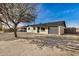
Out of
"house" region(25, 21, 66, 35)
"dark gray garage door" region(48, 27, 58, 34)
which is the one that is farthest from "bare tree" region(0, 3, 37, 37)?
"dark gray garage door" region(48, 27, 58, 34)

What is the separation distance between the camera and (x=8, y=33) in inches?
106

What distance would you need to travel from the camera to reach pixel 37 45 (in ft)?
8.76

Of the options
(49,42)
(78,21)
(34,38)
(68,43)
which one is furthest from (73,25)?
(34,38)

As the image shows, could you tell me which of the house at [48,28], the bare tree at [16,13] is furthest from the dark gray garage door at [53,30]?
the bare tree at [16,13]

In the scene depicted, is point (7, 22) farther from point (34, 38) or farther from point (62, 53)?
point (62, 53)

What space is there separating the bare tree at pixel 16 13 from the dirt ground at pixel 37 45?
24 centimetres

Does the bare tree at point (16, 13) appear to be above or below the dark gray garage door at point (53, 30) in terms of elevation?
above

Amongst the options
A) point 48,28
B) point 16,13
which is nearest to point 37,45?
point 48,28

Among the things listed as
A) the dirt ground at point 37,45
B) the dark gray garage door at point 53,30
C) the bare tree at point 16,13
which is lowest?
the dirt ground at point 37,45

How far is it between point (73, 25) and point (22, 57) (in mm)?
1039

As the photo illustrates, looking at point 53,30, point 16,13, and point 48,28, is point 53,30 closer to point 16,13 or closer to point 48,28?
point 48,28

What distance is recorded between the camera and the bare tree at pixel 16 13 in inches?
104

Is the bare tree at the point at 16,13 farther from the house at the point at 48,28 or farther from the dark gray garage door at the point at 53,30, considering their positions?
the dark gray garage door at the point at 53,30

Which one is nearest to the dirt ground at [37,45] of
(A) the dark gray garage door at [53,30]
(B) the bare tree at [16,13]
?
(A) the dark gray garage door at [53,30]
